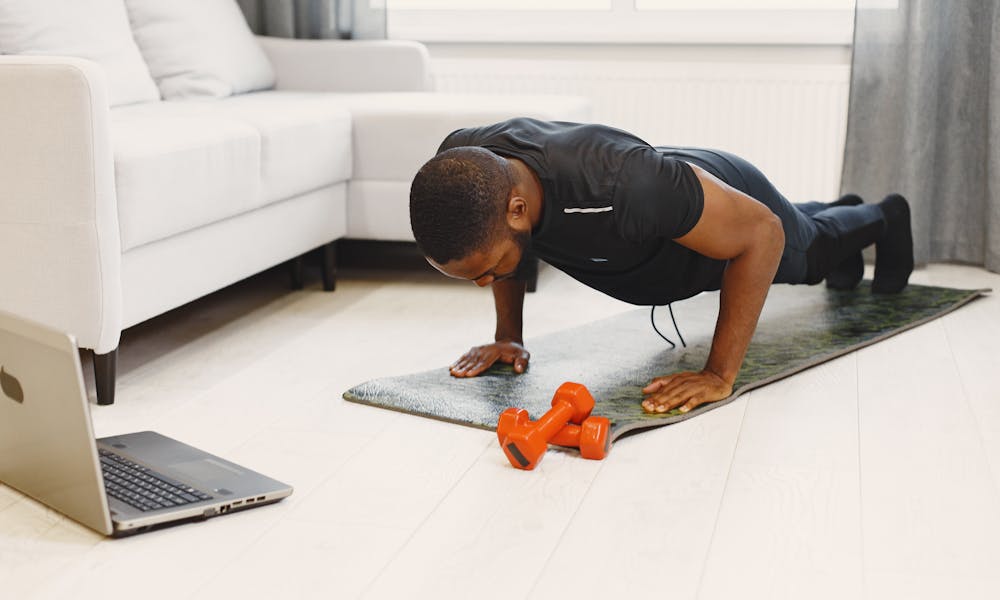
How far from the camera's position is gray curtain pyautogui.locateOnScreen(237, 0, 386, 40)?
12.0 ft

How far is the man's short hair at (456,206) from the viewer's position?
1662 millimetres

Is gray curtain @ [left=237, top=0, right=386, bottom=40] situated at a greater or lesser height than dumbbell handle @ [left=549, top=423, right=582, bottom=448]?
greater

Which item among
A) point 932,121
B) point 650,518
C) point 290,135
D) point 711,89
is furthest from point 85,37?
point 932,121

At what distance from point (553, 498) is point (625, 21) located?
243 centimetres

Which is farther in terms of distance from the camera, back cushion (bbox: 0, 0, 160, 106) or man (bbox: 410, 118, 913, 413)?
back cushion (bbox: 0, 0, 160, 106)

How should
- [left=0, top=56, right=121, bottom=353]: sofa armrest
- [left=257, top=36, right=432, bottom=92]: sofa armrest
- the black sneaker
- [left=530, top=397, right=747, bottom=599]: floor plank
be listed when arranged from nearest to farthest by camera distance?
[left=530, top=397, right=747, bottom=599]: floor plank
[left=0, top=56, right=121, bottom=353]: sofa armrest
the black sneaker
[left=257, top=36, right=432, bottom=92]: sofa armrest

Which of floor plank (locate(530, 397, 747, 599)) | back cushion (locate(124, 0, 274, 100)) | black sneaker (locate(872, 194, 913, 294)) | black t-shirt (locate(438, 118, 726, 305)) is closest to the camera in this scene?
floor plank (locate(530, 397, 747, 599))

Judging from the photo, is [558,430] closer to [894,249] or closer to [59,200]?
[59,200]

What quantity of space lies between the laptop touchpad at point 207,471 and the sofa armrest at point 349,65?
197 cm

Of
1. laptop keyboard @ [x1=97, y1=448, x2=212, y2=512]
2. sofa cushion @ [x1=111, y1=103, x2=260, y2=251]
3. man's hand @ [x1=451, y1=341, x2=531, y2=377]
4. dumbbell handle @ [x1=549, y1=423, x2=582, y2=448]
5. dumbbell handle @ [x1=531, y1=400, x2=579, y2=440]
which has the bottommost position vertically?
man's hand @ [x1=451, y1=341, x2=531, y2=377]

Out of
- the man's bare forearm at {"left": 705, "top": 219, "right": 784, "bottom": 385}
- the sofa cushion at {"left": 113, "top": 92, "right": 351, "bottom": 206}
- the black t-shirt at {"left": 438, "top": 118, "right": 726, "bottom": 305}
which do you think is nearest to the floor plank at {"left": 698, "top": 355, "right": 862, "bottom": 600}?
the man's bare forearm at {"left": 705, "top": 219, "right": 784, "bottom": 385}

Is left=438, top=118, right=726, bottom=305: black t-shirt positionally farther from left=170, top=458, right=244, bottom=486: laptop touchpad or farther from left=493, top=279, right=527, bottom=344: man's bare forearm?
left=170, top=458, right=244, bottom=486: laptop touchpad

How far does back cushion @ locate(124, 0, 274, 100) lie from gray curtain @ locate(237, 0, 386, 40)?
386 mm

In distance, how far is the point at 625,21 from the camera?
374 centimetres
